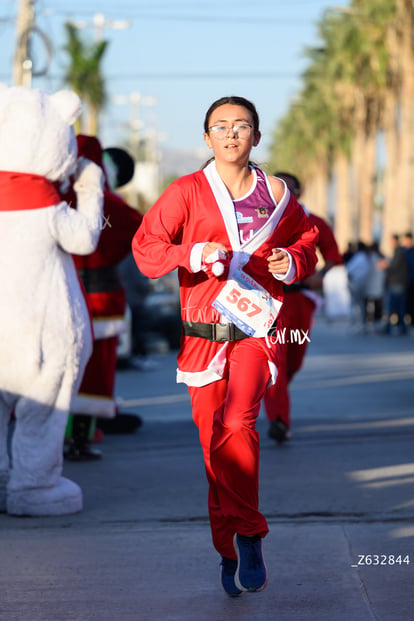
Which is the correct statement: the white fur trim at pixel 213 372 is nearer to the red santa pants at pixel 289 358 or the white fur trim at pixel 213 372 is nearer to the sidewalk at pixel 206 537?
the sidewalk at pixel 206 537

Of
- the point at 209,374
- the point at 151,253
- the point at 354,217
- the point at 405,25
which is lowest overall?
the point at 354,217

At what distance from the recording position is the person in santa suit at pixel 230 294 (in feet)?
15.1

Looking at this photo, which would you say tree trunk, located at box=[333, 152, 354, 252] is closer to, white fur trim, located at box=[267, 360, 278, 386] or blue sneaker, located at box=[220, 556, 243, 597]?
white fur trim, located at box=[267, 360, 278, 386]

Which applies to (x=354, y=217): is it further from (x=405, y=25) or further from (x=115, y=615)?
(x=115, y=615)

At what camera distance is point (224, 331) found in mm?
4754

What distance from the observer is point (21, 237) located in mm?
6164

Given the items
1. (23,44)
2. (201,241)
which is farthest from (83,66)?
(201,241)

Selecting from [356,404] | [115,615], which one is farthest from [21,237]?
[356,404]

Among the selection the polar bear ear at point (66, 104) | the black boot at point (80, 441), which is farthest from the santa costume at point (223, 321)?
the black boot at point (80, 441)

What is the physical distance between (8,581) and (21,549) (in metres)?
0.56

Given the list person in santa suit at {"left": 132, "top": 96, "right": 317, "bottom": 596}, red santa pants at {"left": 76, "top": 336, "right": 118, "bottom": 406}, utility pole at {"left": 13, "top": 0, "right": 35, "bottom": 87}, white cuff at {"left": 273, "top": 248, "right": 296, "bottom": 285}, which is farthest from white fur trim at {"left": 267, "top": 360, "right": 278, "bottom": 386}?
utility pole at {"left": 13, "top": 0, "right": 35, "bottom": 87}

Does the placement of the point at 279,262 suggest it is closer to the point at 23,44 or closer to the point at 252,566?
the point at 252,566

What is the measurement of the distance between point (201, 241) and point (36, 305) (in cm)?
166

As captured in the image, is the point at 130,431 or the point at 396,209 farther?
the point at 396,209
